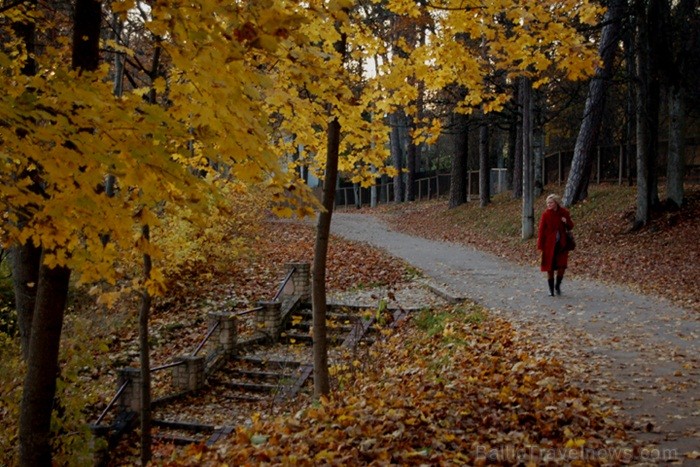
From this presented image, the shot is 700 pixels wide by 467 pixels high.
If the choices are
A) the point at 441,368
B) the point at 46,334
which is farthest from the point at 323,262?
the point at 46,334

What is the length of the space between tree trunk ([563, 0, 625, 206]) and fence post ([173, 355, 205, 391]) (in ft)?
40.7

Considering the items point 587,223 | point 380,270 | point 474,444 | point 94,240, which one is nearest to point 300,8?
point 94,240

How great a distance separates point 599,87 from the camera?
18641 millimetres

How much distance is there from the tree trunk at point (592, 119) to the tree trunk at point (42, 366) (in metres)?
15.3

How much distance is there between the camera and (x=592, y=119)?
1953cm

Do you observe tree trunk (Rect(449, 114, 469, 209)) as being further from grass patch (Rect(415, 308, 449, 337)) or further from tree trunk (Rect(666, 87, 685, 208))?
grass patch (Rect(415, 308, 449, 337))

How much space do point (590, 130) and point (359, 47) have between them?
13820 millimetres

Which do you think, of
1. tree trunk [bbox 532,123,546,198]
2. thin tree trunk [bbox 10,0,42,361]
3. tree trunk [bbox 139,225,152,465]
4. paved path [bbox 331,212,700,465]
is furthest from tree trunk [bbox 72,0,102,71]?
tree trunk [bbox 532,123,546,198]

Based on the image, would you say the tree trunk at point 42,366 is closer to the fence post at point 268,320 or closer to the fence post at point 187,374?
the fence post at point 187,374

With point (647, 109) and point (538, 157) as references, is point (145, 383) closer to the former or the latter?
point (647, 109)

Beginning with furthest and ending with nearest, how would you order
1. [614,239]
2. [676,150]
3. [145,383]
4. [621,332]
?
[676,150] < [614,239] < [621,332] < [145,383]

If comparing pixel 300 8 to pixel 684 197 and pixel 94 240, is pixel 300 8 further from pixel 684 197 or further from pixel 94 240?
pixel 684 197

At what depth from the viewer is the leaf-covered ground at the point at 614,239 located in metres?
12.6

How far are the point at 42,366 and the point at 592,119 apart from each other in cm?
1830
